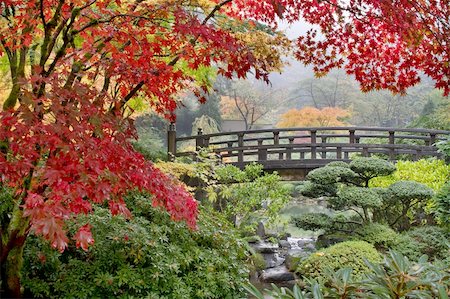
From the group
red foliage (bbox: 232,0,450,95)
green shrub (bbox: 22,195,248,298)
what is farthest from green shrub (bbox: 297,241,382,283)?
green shrub (bbox: 22,195,248,298)

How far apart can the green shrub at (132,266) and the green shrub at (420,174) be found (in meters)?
6.25

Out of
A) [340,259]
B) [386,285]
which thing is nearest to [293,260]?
[340,259]

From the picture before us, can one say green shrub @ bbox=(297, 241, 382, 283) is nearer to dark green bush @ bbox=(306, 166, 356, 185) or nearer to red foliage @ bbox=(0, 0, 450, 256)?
dark green bush @ bbox=(306, 166, 356, 185)

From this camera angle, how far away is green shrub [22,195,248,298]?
3086mm

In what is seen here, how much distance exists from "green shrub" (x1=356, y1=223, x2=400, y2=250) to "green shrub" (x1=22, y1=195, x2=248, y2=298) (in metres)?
3.69

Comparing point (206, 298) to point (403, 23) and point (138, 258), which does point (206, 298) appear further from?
point (403, 23)

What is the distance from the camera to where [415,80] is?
4934 mm

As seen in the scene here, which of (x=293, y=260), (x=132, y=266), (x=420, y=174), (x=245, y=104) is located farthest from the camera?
(x=245, y=104)

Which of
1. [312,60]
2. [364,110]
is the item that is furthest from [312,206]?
[312,60]

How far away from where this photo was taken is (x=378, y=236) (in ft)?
22.6

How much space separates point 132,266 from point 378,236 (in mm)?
4722

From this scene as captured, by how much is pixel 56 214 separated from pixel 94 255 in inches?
55.2

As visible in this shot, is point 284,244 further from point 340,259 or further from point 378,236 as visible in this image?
point 340,259

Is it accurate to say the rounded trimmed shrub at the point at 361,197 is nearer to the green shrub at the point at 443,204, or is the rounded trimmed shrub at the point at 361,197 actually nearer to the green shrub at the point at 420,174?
the green shrub at the point at 443,204
